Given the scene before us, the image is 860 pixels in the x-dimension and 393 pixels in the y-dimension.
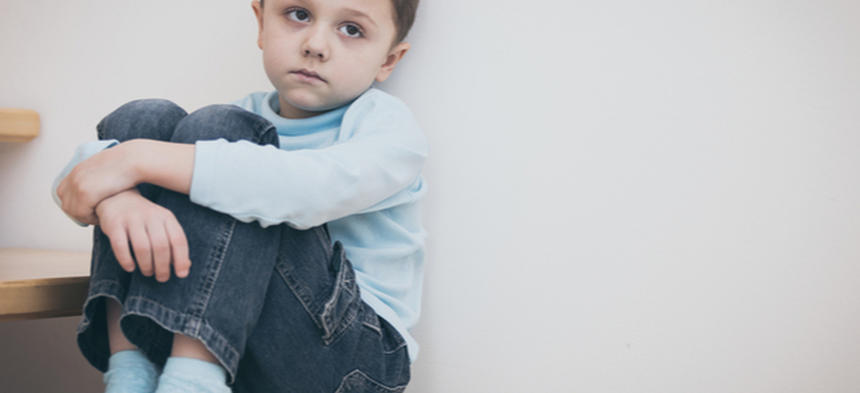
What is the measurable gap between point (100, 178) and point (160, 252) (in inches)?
3.8

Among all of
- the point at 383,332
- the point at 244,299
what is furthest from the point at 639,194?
the point at 244,299

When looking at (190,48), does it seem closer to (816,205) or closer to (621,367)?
(621,367)

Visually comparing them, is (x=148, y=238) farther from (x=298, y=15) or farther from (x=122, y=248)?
(x=298, y=15)

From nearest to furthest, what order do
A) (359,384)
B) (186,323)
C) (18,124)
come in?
(186,323)
(359,384)
(18,124)

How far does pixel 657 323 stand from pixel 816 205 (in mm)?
207

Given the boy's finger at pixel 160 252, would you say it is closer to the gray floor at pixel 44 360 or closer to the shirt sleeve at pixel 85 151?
the shirt sleeve at pixel 85 151

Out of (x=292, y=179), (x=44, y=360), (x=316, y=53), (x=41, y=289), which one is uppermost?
(x=316, y=53)

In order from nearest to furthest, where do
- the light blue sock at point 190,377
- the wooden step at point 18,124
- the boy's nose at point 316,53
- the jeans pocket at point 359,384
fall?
the light blue sock at point 190,377 → the jeans pocket at point 359,384 → the boy's nose at point 316,53 → the wooden step at point 18,124

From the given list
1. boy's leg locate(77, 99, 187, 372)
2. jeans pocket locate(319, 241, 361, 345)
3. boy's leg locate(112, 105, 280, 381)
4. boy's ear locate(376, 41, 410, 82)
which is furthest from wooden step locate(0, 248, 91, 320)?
boy's ear locate(376, 41, 410, 82)

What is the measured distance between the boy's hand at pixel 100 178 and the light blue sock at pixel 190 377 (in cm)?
16

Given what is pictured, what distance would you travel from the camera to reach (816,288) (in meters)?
0.66

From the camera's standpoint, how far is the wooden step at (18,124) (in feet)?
3.49

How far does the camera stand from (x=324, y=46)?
0.73m

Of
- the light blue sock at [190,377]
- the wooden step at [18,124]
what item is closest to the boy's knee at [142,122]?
the light blue sock at [190,377]
